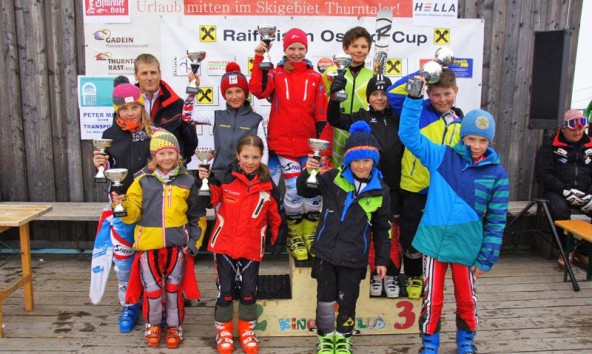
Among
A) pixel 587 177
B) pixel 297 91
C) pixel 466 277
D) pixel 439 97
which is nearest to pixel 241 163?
pixel 297 91

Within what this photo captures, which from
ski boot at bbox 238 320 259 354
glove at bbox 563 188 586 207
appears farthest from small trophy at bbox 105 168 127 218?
glove at bbox 563 188 586 207

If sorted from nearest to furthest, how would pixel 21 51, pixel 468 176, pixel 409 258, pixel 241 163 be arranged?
pixel 468 176 → pixel 241 163 → pixel 409 258 → pixel 21 51

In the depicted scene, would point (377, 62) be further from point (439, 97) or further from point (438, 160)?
point (438, 160)

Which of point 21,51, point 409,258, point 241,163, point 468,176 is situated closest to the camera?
point 468,176

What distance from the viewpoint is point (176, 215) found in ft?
11.7

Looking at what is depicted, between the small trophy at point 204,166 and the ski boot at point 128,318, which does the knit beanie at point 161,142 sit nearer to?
the small trophy at point 204,166

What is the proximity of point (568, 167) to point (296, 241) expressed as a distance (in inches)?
137

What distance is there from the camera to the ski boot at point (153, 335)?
3686 mm

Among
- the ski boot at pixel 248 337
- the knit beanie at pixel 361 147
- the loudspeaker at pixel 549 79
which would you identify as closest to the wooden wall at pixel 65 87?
the loudspeaker at pixel 549 79

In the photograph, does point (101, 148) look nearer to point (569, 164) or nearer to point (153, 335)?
point (153, 335)

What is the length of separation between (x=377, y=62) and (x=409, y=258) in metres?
1.53

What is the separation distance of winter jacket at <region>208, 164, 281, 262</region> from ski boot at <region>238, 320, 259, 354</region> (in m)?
0.50

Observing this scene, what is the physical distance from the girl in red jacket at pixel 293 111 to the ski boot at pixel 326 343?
0.67 meters

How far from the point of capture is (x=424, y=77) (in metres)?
3.15
